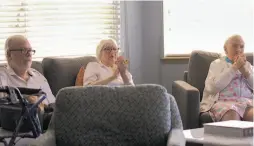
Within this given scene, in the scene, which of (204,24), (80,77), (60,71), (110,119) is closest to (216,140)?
(110,119)

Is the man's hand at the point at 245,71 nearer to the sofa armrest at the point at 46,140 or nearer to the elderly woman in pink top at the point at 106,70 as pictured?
the elderly woman in pink top at the point at 106,70

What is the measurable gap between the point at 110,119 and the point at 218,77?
5.06 ft

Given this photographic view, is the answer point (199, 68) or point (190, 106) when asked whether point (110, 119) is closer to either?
point (190, 106)

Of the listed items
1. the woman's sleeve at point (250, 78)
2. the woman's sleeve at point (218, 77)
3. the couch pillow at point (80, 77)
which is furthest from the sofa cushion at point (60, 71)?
the woman's sleeve at point (250, 78)

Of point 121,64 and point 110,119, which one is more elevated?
point 121,64

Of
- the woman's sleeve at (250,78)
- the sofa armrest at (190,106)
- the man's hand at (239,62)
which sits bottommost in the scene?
the sofa armrest at (190,106)

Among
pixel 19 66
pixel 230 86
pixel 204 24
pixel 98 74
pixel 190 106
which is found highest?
pixel 204 24

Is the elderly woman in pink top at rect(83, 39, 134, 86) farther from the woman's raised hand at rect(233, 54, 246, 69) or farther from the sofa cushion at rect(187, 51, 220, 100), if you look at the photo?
the woman's raised hand at rect(233, 54, 246, 69)

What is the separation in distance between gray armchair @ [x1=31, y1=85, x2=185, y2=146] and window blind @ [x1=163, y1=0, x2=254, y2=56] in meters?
2.26

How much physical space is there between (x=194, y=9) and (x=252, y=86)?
1168 millimetres

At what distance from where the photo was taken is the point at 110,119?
2.35m

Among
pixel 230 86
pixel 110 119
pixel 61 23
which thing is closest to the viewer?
pixel 110 119

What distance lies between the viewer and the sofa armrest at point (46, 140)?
2143 mm

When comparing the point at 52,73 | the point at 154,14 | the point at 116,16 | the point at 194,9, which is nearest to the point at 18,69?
the point at 52,73
